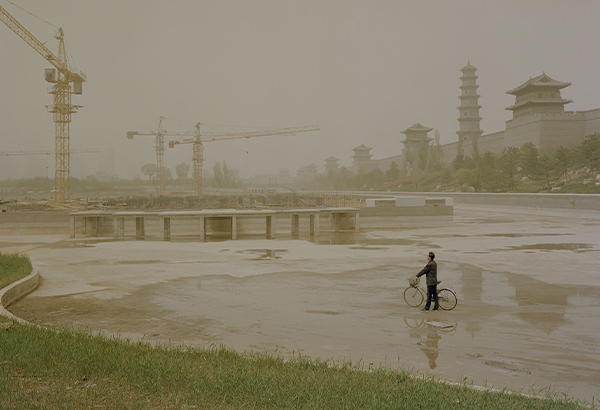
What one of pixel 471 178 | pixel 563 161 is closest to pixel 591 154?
pixel 563 161

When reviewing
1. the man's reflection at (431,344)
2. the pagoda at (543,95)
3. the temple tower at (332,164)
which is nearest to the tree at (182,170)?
the temple tower at (332,164)

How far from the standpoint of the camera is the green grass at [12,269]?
14.0m

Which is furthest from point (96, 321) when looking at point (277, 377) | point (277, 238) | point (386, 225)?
point (386, 225)

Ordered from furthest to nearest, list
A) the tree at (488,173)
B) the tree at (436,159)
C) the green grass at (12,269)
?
the tree at (436,159), the tree at (488,173), the green grass at (12,269)

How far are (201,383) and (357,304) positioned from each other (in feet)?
21.2

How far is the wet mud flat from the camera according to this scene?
8.49 m

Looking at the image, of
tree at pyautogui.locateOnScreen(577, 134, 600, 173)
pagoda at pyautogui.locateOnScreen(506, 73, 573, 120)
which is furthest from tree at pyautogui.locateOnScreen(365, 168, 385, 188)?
tree at pyautogui.locateOnScreen(577, 134, 600, 173)

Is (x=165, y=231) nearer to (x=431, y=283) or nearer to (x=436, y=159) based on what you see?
(x=431, y=283)

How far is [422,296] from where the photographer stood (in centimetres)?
1217

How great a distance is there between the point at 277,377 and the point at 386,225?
31.8 metres

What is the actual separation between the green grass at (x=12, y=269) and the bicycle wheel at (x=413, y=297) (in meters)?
10.2

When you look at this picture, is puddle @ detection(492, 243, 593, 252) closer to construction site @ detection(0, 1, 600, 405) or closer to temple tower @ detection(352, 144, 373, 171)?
construction site @ detection(0, 1, 600, 405)

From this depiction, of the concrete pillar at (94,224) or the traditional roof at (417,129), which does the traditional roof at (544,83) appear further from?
the concrete pillar at (94,224)

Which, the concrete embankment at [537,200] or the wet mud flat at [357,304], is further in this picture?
the concrete embankment at [537,200]
